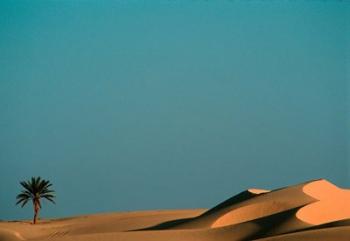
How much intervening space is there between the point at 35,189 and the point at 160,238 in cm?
4049

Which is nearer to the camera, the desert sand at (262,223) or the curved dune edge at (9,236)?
the desert sand at (262,223)

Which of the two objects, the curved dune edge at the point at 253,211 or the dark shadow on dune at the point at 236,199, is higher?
the dark shadow on dune at the point at 236,199

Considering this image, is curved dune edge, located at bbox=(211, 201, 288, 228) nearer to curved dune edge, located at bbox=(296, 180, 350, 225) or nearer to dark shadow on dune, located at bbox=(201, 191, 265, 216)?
curved dune edge, located at bbox=(296, 180, 350, 225)

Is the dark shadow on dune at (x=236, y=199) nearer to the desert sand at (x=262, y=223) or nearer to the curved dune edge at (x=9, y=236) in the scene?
the desert sand at (x=262, y=223)

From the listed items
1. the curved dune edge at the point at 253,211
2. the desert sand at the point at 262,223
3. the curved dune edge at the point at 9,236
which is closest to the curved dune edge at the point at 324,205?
the desert sand at the point at 262,223

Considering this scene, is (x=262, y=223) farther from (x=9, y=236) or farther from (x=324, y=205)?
(x=9, y=236)

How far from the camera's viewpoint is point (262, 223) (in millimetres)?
24266

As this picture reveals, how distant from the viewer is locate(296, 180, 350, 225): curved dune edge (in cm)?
2496

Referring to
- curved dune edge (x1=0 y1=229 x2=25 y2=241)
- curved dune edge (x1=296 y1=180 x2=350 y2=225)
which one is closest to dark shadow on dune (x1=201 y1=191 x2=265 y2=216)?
curved dune edge (x1=296 y1=180 x2=350 y2=225)

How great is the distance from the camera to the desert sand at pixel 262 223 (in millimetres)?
19297

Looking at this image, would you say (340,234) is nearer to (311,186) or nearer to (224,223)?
(224,223)

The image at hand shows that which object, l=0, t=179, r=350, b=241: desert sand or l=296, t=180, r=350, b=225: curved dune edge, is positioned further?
l=296, t=180, r=350, b=225: curved dune edge

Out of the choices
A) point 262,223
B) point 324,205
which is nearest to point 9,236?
point 262,223

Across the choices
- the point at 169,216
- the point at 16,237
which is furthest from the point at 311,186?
the point at 16,237
